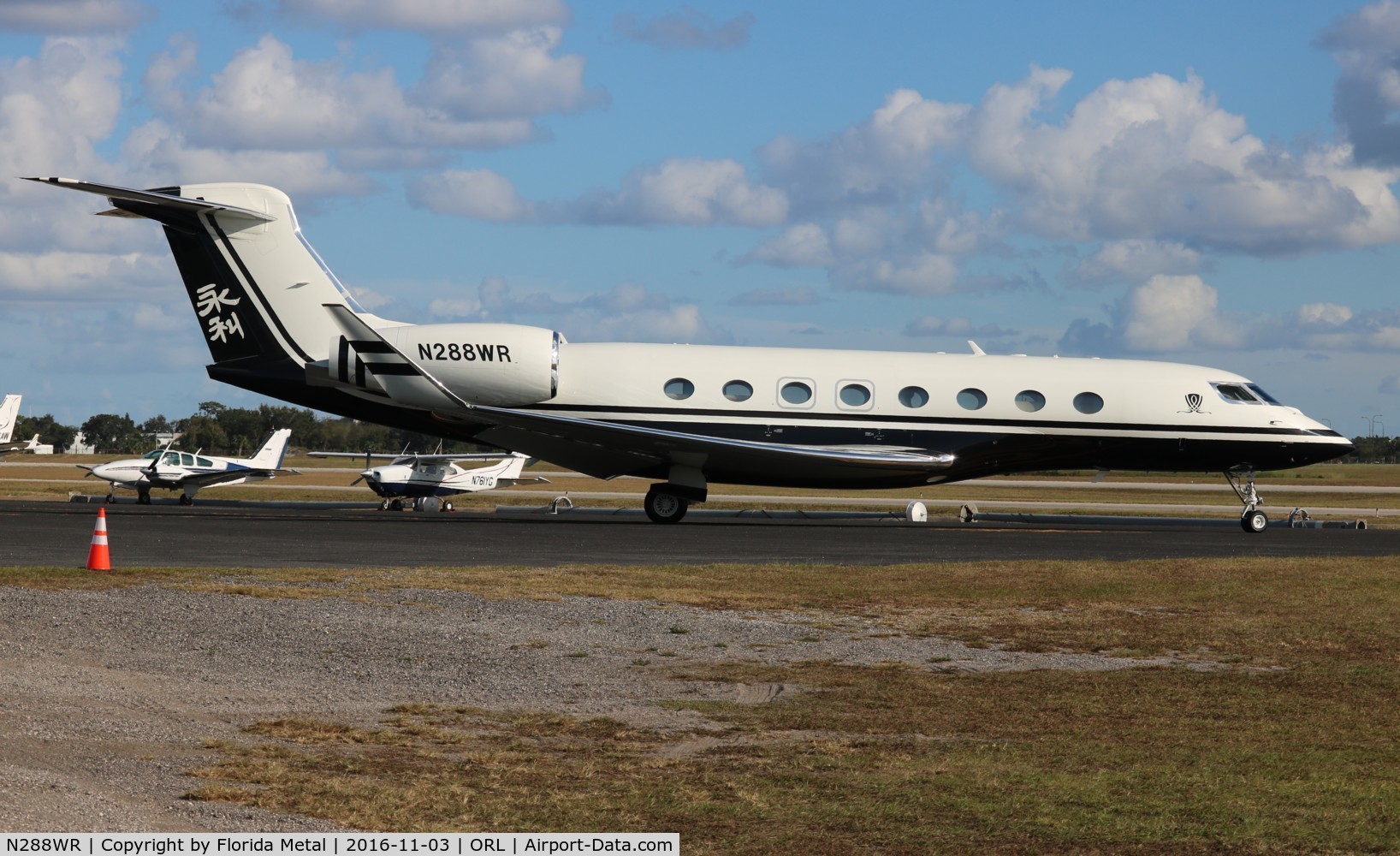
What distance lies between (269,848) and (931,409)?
75.1 ft

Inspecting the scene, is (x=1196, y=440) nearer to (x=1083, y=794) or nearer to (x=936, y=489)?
(x=1083, y=794)

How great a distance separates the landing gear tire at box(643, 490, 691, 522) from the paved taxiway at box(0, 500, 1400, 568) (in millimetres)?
425

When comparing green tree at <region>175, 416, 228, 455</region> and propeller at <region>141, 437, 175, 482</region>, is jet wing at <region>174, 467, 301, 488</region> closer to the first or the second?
propeller at <region>141, 437, 175, 482</region>

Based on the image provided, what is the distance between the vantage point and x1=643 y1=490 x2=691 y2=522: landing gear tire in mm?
28703

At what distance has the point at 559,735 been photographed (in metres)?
8.43

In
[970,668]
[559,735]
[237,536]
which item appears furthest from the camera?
[237,536]

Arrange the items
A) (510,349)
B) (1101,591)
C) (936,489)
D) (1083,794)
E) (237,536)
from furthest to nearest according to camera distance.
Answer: (936,489) → (510,349) → (237,536) → (1101,591) → (1083,794)

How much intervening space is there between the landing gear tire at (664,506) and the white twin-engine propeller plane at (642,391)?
28 centimetres

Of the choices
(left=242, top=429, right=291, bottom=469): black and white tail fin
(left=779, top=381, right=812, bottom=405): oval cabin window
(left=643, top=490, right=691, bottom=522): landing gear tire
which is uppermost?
(left=779, top=381, right=812, bottom=405): oval cabin window

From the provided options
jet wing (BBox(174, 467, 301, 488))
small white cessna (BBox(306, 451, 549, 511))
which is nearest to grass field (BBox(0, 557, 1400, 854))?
small white cessna (BBox(306, 451, 549, 511))

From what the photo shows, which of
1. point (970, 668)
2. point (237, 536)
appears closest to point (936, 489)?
point (237, 536)

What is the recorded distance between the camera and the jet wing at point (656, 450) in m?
26.0

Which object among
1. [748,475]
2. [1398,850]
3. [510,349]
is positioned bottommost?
[1398,850]

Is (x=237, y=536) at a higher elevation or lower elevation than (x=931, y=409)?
lower
